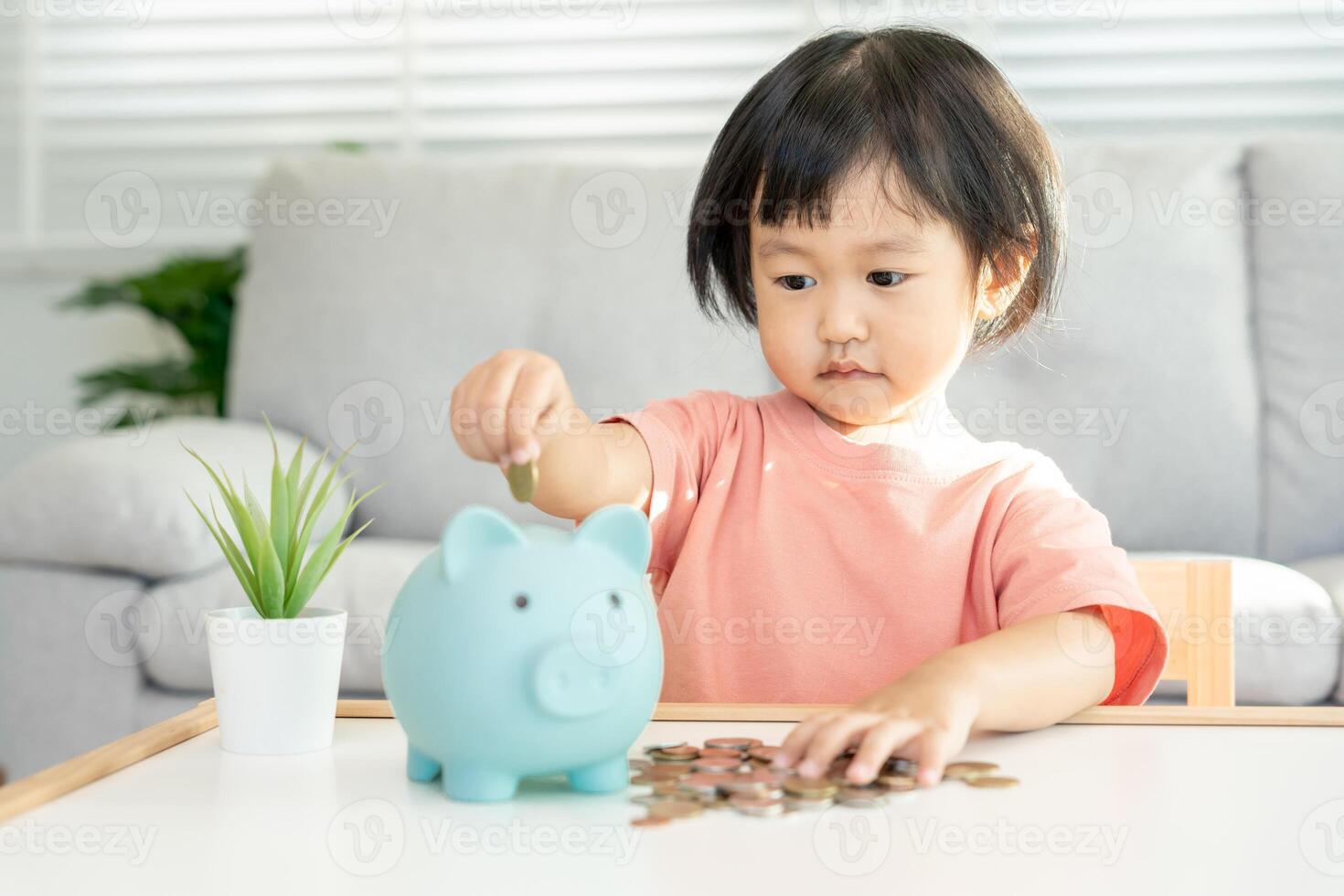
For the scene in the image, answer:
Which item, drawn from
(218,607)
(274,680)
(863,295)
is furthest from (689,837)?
(218,607)

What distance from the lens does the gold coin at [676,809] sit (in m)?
0.50

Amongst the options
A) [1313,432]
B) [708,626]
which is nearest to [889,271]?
[708,626]

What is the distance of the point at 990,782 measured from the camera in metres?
0.55

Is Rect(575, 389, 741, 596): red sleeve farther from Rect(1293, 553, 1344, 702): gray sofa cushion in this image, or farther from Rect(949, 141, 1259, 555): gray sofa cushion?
Rect(949, 141, 1259, 555): gray sofa cushion

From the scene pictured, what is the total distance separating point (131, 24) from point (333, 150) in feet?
2.20

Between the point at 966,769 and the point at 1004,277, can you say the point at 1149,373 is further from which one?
the point at 966,769

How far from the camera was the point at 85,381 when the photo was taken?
2576 millimetres

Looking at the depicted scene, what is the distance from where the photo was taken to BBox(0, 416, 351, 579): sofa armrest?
1691 mm

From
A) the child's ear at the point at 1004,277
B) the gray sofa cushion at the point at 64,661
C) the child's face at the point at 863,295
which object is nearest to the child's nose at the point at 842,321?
the child's face at the point at 863,295

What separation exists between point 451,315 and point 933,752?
5.84 ft

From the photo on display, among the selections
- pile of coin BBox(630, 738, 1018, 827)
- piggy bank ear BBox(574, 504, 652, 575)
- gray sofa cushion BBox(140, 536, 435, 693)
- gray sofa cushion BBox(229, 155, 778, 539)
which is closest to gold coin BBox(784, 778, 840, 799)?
pile of coin BBox(630, 738, 1018, 827)

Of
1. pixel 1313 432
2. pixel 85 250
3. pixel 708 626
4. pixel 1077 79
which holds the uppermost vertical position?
pixel 1077 79

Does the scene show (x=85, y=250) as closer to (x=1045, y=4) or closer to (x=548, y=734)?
(x=1045, y=4)

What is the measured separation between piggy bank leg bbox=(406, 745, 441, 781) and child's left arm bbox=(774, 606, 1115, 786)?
0.16 metres
